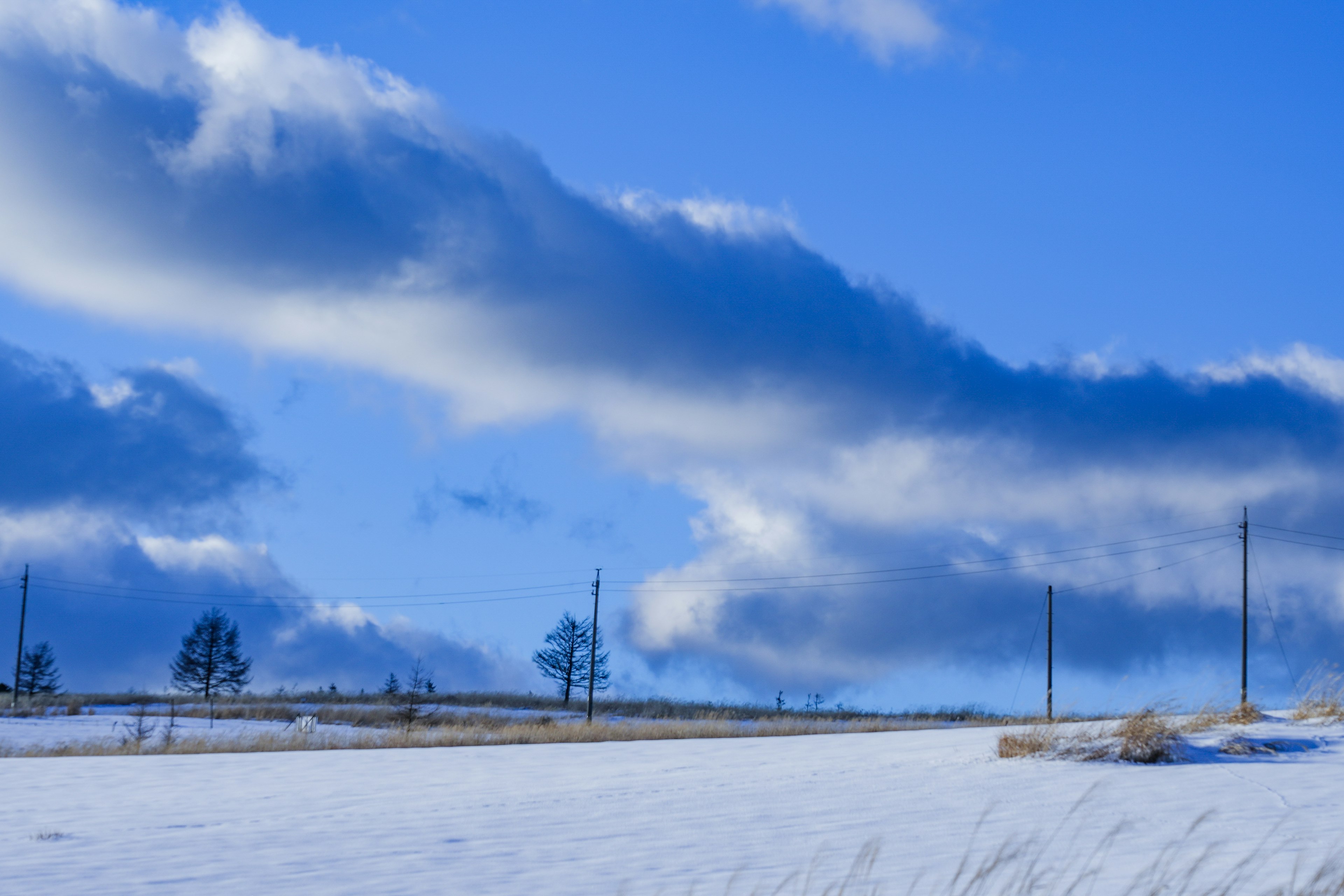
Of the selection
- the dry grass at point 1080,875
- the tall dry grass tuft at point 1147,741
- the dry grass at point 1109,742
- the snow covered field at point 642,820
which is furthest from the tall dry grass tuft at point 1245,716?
the dry grass at point 1080,875

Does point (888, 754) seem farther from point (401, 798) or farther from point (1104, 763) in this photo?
point (401, 798)

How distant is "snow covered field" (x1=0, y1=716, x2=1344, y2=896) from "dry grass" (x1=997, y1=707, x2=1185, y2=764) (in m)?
0.36

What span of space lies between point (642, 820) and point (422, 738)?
1554 centimetres

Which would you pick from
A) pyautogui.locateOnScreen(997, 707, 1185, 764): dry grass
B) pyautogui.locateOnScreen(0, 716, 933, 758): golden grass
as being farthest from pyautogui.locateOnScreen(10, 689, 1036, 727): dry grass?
pyautogui.locateOnScreen(997, 707, 1185, 764): dry grass

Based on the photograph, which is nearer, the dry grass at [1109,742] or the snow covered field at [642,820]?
the snow covered field at [642,820]

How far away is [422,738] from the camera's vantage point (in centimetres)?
2312

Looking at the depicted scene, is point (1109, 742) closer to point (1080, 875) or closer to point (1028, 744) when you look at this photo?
point (1028, 744)

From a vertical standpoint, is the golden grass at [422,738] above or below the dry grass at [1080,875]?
below

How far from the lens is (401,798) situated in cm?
1122

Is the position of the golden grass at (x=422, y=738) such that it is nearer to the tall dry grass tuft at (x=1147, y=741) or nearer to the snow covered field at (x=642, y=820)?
the snow covered field at (x=642, y=820)

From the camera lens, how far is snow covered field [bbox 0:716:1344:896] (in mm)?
6887

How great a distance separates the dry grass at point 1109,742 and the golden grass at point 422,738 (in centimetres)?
1045

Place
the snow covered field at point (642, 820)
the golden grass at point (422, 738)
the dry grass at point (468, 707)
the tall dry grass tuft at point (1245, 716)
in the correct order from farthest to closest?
the dry grass at point (468, 707) → the golden grass at point (422, 738) → the tall dry grass tuft at point (1245, 716) → the snow covered field at point (642, 820)

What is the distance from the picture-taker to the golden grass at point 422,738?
21.5 meters
